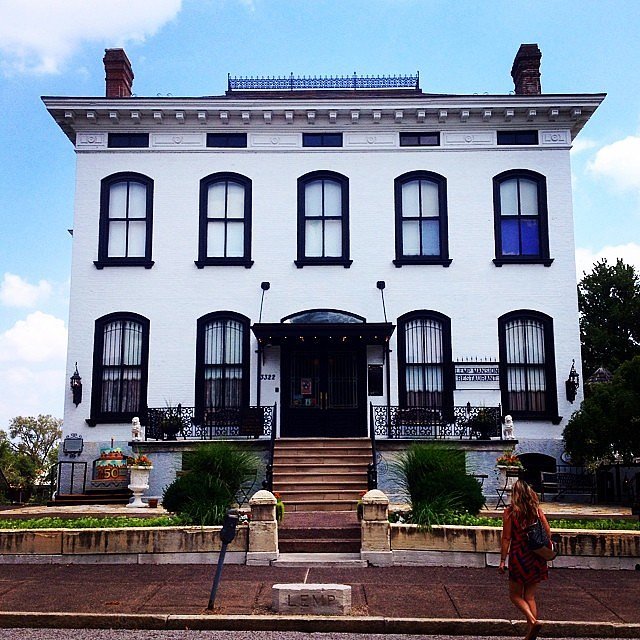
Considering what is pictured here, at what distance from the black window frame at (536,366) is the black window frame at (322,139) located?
21.0ft

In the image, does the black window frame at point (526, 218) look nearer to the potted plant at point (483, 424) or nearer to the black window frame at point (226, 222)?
the potted plant at point (483, 424)

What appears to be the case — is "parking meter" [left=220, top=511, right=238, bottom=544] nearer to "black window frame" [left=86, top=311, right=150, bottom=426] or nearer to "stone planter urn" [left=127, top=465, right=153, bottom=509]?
"stone planter urn" [left=127, top=465, right=153, bottom=509]

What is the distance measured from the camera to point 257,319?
21.9 m

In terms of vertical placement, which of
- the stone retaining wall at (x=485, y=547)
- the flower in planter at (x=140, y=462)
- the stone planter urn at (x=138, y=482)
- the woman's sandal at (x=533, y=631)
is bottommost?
the woman's sandal at (x=533, y=631)

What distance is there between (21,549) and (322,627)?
5.84 meters

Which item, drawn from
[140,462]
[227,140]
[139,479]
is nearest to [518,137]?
[227,140]

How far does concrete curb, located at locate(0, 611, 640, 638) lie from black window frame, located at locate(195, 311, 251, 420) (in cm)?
1217

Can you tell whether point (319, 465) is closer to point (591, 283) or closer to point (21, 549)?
point (21, 549)

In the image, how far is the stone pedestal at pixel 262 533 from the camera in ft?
41.3

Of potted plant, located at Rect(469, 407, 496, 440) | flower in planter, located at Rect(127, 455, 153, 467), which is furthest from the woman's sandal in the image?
flower in planter, located at Rect(127, 455, 153, 467)

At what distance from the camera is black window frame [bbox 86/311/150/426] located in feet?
71.2

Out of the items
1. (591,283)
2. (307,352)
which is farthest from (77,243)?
(591,283)

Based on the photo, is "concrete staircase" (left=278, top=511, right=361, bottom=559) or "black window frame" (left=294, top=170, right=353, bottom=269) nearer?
"concrete staircase" (left=278, top=511, right=361, bottom=559)

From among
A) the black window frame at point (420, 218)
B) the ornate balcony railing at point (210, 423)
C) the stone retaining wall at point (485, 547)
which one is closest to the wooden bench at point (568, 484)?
the black window frame at point (420, 218)
